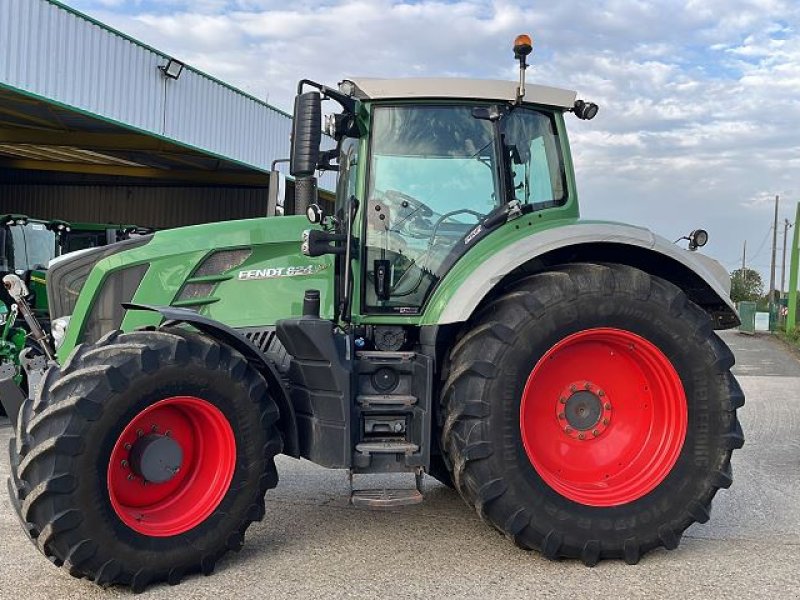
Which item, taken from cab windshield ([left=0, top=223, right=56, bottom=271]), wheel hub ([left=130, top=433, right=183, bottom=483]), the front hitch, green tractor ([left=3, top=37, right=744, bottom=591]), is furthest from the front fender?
cab windshield ([left=0, top=223, right=56, bottom=271])

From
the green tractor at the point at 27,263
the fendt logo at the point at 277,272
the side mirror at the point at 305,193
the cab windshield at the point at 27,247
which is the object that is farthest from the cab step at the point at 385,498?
the cab windshield at the point at 27,247

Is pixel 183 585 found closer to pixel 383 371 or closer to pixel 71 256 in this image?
pixel 383 371

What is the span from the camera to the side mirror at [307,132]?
3973mm

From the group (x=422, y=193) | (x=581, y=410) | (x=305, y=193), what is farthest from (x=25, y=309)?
(x=581, y=410)

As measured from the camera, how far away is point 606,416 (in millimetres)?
4562

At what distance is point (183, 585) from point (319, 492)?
1.86m

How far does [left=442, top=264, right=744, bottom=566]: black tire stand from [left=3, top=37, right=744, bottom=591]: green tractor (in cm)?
1

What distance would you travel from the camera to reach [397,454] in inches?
168

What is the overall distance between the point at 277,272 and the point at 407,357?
944mm

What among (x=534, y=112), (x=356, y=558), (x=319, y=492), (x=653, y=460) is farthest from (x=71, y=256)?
(x=653, y=460)

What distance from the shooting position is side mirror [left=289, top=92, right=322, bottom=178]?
156 inches

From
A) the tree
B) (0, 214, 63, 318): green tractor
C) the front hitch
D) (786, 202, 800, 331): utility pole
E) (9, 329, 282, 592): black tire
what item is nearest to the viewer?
(9, 329, 282, 592): black tire

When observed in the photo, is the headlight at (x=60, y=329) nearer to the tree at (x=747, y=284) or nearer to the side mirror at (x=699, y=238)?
the side mirror at (x=699, y=238)

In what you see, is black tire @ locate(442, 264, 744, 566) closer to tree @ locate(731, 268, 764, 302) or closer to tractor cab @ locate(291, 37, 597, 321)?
tractor cab @ locate(291, 37, 597, 321)
